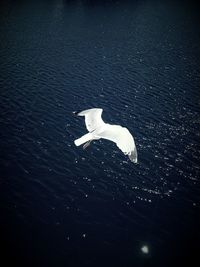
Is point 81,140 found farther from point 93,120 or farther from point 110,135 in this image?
point 93,120

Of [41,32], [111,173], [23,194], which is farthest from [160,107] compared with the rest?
[41,32]

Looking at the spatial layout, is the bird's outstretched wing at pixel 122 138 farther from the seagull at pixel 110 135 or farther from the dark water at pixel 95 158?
the dark water at pixel 95 158

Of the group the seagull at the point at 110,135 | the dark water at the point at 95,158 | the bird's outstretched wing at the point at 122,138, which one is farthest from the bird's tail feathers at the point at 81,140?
the dark water at the point at 95,158

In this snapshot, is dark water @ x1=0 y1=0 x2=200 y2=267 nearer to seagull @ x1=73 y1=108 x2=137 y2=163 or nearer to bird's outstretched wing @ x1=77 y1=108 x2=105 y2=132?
seagull @ x1=73 y1=108 x2=137 y2=163

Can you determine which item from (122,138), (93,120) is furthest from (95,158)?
(122,138)

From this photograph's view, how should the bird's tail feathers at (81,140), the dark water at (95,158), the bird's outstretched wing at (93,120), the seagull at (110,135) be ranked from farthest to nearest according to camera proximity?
the bird's outstretched wing at (93,120) < the seagull at (110,135) < the bird's tail feathers at (81,140) < the dark water at (95,158)

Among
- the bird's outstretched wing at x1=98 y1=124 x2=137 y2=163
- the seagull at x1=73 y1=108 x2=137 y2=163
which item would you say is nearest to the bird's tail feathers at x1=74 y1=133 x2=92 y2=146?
the seagull at x1=73 y1=108 x2=137 y2=163

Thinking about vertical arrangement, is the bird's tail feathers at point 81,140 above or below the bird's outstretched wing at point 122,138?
below

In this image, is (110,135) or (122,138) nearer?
(122,138)
